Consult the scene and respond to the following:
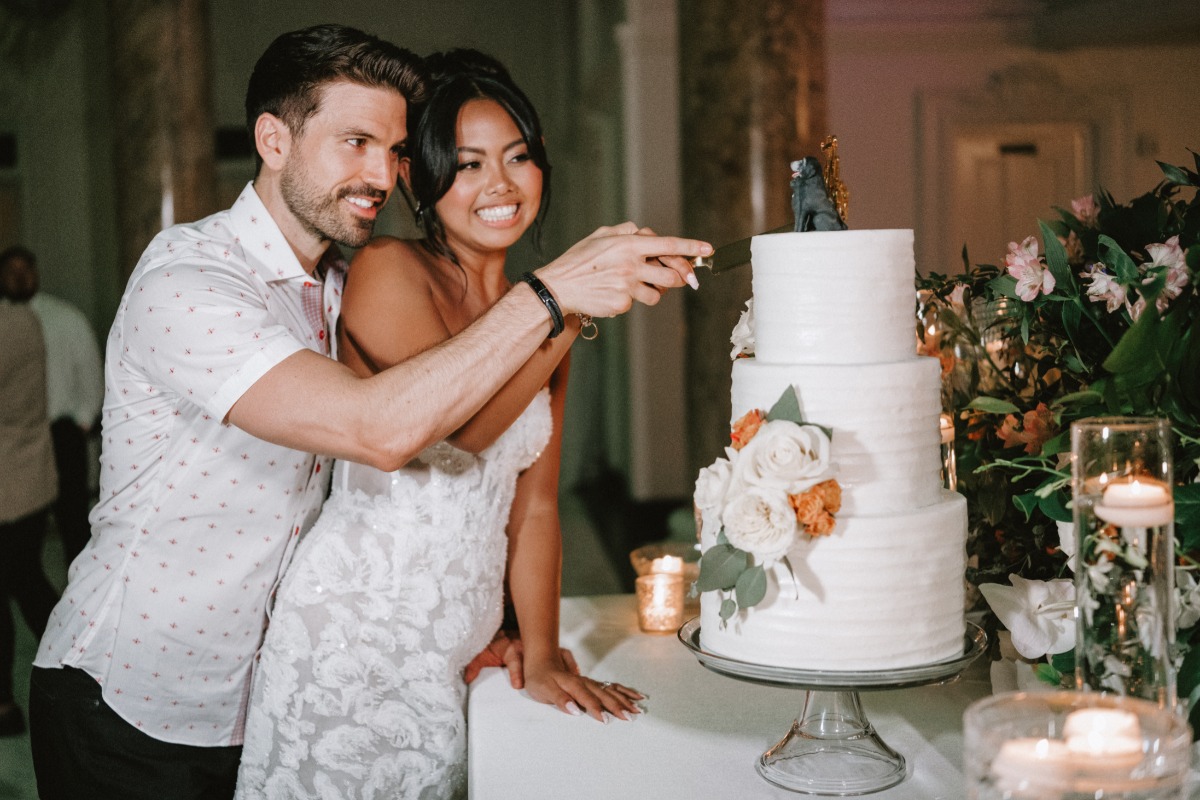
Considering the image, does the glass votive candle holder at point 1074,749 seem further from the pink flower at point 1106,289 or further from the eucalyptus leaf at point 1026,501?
the pink flower at point 1106,289

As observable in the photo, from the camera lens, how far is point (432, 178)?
234 cm

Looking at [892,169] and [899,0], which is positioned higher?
[899,0]

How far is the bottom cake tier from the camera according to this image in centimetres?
151

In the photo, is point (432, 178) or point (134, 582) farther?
point (432, 178)

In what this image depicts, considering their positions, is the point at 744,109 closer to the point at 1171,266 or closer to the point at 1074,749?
the point at 1171,266

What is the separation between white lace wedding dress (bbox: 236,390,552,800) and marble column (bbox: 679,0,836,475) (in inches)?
132

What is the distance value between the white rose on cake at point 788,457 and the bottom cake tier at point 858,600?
0.37ft

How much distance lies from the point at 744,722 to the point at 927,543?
0.57m

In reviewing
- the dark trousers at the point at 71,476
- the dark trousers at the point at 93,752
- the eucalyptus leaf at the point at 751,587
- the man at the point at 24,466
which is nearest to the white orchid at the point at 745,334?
the eucalyptus leaf at the point at 751,587

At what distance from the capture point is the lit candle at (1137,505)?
1.27 meters

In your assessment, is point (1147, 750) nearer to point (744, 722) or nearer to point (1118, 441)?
point (1118, 441)

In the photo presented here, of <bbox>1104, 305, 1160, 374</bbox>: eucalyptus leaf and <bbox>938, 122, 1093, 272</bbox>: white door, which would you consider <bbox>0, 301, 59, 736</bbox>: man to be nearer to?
<bbox>1104, 305, 1160, 374</bbox>: eucalyptus leaf

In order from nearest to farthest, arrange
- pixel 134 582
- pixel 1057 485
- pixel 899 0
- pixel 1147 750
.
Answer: pixel 1147 750 < pixel 1057 485 < pixel 134 582 < pixel 899 0

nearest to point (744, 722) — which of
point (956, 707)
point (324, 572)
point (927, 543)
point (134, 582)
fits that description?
point (956, 707)
